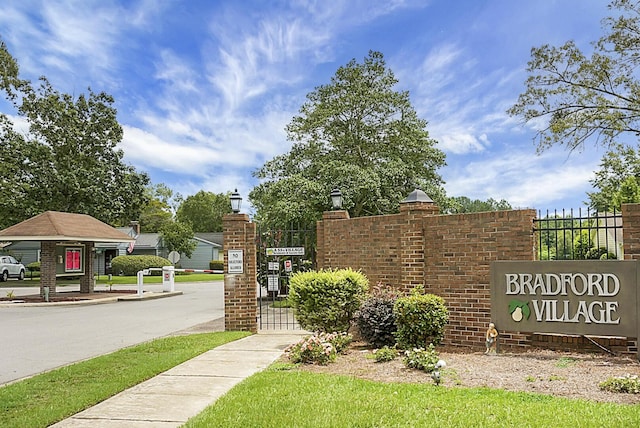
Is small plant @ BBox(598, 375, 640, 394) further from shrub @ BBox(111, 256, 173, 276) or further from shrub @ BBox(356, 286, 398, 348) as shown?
shrub @ BBox(111, 256, 173, 276)

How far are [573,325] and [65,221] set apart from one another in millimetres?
21320

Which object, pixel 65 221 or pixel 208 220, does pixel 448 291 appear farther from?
pixel 208 220

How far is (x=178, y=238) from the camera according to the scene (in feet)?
153

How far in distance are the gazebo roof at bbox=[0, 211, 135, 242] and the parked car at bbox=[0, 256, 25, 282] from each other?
51.4 ft

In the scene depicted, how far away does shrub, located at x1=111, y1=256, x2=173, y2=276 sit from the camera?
135 feet

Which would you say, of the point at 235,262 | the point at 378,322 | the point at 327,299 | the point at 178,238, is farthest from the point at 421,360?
the point at 178,238

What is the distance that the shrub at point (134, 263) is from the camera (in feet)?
135

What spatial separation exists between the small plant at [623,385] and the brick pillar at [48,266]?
21.3 m

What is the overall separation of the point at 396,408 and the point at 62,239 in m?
19.6

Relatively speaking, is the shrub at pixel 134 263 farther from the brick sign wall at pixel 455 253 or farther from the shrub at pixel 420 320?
the shrub at pixel 420 320

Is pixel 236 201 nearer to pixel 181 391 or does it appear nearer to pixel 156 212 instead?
pixel 181 391

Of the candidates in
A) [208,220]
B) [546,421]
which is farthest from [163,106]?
[208,220]

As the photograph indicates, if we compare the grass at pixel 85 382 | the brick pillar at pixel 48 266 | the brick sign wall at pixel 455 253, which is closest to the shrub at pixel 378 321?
the brick sign wall at pixel 455 253

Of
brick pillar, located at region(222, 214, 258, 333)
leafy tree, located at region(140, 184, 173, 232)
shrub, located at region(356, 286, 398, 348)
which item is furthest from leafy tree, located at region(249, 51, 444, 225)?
leafy tree, located at region(140, 184, 173, 232)
